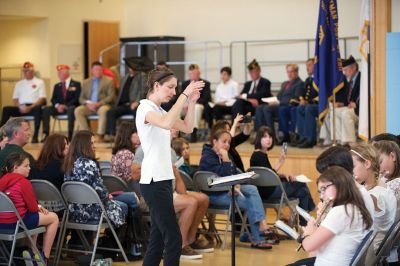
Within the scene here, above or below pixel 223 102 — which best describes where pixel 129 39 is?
above

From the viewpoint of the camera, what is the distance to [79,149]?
632cm

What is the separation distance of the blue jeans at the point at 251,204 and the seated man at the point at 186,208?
0.34m

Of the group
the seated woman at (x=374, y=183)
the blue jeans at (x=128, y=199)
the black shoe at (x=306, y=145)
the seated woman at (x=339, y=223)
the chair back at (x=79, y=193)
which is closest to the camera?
the seated woman at (x=339, y=223)

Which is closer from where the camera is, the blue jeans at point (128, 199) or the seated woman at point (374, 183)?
the seated woman at point (374, 183)

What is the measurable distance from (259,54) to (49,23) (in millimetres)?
3856

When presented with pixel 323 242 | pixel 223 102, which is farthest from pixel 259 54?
pixel 323 242

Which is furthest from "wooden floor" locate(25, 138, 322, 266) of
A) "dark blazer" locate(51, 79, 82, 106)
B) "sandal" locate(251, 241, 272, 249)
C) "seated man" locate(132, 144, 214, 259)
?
"dark blazer" locate(51, 79, 82, 106)

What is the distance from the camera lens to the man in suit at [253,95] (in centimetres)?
1158

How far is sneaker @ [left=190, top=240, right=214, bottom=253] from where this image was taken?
23.6 feet

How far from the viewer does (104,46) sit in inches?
582

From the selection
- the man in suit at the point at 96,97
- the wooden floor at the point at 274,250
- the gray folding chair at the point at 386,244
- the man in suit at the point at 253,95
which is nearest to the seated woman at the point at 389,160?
the gray folding chair at the point at 386,244

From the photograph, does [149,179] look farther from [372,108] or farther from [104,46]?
[104,46]

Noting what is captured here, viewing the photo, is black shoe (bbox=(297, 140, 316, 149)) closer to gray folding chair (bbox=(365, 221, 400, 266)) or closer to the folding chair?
gray folding chair (bbox=(365, 221, 400, 266))

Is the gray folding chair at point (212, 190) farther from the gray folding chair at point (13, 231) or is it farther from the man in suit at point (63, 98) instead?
the man in suit at point (63, 98)
